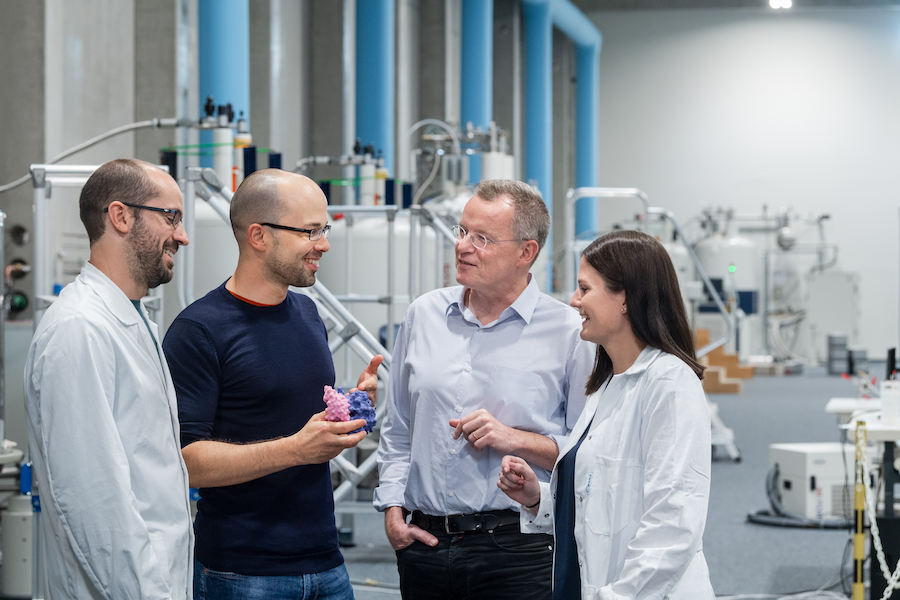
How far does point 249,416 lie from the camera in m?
1.64

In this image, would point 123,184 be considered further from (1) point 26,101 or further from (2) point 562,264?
(2) point 562,264

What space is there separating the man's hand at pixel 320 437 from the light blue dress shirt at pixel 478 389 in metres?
0.34

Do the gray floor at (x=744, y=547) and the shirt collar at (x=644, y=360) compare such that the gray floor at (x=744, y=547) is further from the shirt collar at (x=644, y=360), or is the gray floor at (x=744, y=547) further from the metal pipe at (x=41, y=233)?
the shirt collar at (x=644, y=360)

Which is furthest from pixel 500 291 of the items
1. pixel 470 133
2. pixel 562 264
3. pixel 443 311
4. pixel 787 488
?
pixel 562 264

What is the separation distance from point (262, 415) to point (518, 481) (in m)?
0.47

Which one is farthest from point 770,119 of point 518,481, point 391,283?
point 518,481

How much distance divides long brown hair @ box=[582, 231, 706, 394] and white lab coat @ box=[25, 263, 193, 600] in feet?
2.49

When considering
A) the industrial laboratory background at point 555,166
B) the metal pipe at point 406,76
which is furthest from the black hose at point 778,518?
the metal pipe at point 406,76

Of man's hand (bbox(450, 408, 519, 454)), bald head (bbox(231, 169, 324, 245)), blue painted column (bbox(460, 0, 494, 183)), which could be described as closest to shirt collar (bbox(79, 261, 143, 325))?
bald head (bbox(231, 169, 324, 245))

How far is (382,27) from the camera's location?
796 centimetres

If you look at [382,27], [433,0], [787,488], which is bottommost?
[787,488]

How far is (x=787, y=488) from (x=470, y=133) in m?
3.99

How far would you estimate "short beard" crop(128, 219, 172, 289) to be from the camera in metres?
1.51

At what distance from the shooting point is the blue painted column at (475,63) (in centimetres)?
990
